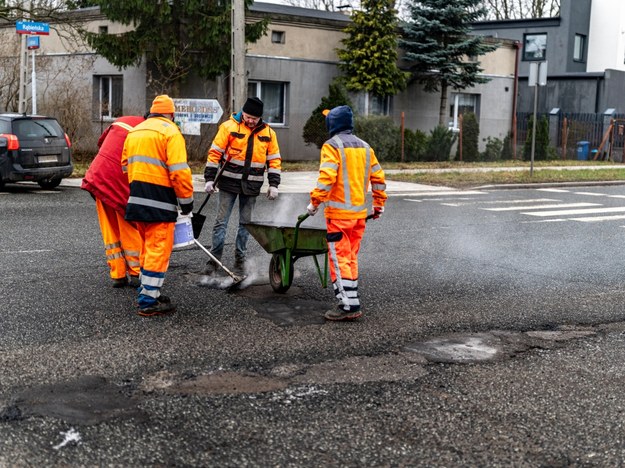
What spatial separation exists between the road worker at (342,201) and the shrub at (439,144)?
871 inches

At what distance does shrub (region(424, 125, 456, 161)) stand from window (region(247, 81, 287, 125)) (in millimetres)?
5244

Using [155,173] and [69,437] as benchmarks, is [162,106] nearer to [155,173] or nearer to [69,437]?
[155,173]

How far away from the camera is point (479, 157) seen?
30.9 meters

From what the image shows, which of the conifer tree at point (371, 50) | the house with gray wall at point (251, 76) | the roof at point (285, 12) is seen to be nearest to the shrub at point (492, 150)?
the house with gray wall at point (251, 76)

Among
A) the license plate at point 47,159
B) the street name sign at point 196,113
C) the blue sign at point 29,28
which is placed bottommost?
the license plate at point 47,159

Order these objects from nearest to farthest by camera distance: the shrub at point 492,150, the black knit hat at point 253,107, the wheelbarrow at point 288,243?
the wheelbarrow at point 288,243 → the black knit hat at point 253,107 → the shrub at point 492,150

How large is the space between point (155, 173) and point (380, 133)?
797 inches

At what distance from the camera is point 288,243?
287 inches

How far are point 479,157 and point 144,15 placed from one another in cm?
1352

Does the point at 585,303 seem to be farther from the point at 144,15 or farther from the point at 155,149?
the point at 144,15

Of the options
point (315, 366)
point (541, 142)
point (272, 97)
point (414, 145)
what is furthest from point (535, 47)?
point (315, 366)

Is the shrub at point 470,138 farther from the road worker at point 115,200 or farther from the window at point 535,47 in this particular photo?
the road worker at point 115,200

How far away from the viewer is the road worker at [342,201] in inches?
269

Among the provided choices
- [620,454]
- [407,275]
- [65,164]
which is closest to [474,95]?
[65,164]
